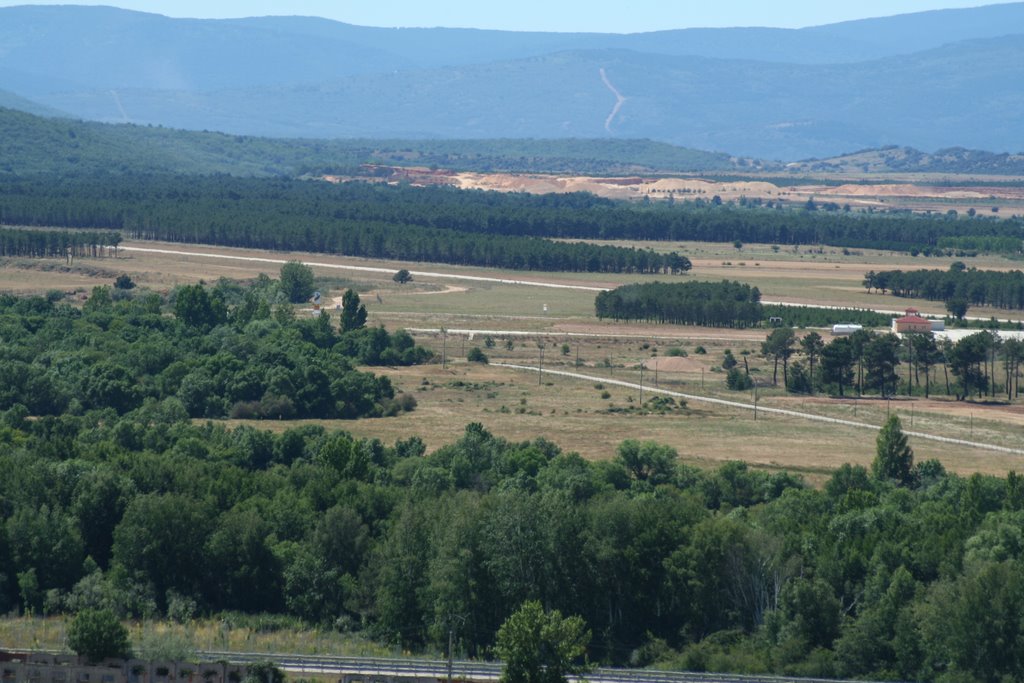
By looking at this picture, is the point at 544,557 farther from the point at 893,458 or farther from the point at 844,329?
the point at 844,329

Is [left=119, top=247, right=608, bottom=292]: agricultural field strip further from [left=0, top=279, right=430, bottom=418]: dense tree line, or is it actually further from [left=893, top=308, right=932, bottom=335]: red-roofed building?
[left=0, top=279, right=430, bottom=418]: dense tree line

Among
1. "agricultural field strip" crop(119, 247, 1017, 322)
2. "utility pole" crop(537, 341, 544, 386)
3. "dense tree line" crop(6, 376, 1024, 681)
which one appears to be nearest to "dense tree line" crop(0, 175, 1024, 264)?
"agricultural field strip" crop(119, 247, 1017, 322)

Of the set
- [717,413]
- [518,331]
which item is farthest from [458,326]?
[717,413]

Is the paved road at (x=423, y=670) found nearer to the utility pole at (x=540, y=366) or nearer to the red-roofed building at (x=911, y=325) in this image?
the utility pole at (x=540, y=366)

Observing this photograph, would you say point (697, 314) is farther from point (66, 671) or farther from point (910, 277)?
point (66, 671)

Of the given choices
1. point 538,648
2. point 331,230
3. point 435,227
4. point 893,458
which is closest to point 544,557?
point 538,648

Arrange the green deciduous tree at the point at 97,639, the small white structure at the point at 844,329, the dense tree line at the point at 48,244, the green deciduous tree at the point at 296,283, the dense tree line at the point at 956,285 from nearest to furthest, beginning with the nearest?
the green deciduous tree at the point at 97,639 → the small white structure at the point at 844,329 → the green deciduous tree at the point at 296,283 → the dense tree line at the point at 956,285 → the dense tree line at the point at 48,244

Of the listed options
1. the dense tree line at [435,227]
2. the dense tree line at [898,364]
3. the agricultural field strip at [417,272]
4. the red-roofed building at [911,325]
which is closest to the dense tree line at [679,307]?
the agricultural field strip at [417,272]
